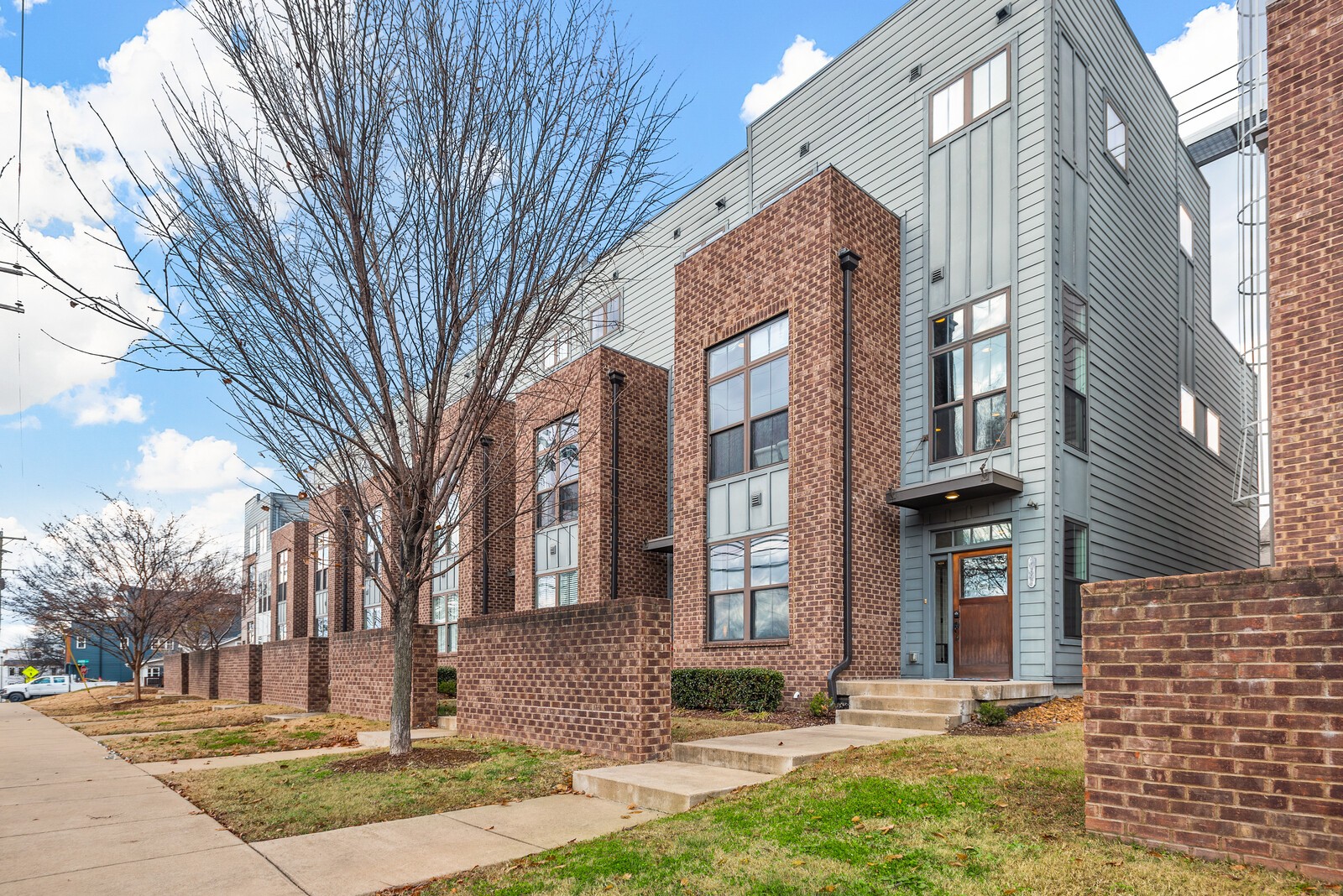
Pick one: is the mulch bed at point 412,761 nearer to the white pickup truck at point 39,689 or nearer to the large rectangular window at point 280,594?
the large rectangular window at point 280,594

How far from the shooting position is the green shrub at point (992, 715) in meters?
9.94

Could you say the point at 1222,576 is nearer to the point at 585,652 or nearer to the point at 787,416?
the point at 585,652

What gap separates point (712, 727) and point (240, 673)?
1953 cm

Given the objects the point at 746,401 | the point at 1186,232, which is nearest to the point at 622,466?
the point at 746,401

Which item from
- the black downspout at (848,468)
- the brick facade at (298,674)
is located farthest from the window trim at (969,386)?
the brick facade at (298,674)

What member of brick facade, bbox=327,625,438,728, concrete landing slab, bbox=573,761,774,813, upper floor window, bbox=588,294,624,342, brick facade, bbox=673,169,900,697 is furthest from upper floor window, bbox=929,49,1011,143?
brick facade, bbox=327,625,438,728

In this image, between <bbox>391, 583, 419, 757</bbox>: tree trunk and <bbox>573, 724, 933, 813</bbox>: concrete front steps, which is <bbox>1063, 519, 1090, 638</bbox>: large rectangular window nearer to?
<bbox>573, 724, 933, 813</bbox>: concrete front steps

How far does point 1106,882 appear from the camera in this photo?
399 centimetres

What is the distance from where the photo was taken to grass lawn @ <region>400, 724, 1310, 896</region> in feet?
→ 13.4

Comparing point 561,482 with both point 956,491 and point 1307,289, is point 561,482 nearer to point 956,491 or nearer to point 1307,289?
point 956,491

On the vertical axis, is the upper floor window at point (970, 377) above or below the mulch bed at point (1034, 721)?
above

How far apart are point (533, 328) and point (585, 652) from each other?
340 cm

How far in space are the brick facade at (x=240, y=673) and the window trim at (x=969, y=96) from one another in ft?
68.5

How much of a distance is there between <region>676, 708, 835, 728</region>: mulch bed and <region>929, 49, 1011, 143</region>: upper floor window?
9353 mm
